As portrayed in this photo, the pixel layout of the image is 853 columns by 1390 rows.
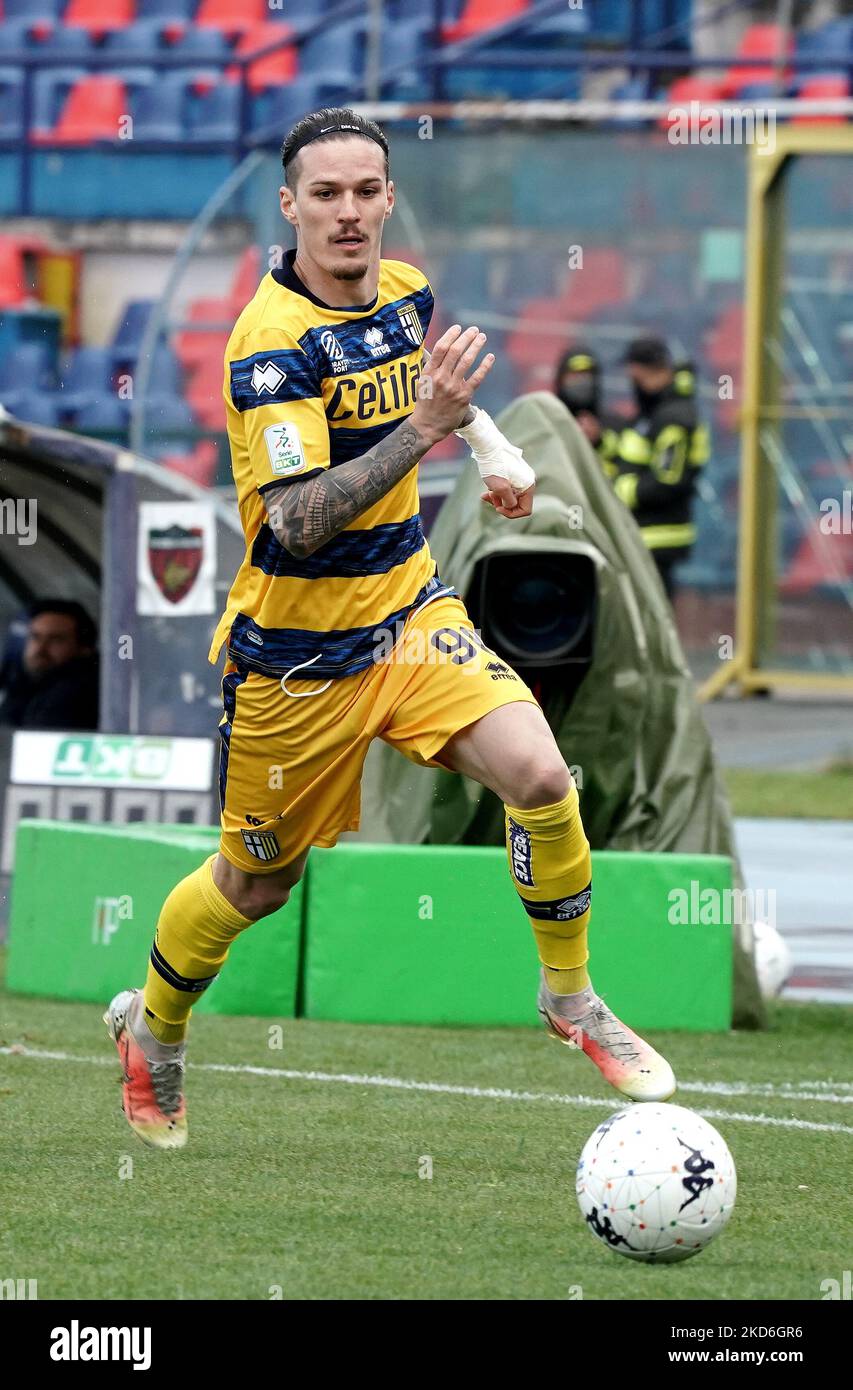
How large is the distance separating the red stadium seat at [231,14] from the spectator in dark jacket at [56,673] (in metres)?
12.3

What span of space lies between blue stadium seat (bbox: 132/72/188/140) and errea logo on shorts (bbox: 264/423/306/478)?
53.7 ft

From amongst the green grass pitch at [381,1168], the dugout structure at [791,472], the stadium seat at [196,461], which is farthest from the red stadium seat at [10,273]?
the green grass pitch at [381,1168]

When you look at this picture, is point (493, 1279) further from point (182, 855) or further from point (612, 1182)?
point (182, 855)

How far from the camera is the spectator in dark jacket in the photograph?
34.4 ft

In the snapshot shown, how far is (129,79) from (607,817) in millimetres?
14631

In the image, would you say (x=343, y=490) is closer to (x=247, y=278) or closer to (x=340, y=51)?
(x=247, y=278)

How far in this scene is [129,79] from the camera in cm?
2117

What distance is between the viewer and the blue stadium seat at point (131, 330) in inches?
756

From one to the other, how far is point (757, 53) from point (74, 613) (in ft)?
40.6

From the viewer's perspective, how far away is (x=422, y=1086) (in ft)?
20.9

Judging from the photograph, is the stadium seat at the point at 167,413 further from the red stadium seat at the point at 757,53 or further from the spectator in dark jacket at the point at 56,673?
the spectator in dark jacket at the point at 56,673

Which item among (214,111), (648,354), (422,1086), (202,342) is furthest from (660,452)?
(214,111)

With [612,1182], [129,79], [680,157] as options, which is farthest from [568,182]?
[612,1182]

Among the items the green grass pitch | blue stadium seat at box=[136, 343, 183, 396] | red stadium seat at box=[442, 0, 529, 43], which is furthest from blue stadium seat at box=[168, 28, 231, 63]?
the green grass pitch
